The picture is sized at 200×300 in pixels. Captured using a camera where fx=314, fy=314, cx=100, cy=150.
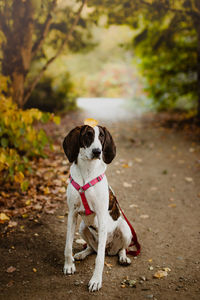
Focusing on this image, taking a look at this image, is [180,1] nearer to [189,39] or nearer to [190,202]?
[189,39]

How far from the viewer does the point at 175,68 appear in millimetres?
11773

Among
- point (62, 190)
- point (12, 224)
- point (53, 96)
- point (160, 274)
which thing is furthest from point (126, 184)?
point (53, 96)

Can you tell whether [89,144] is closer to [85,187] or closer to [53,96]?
[85,187]

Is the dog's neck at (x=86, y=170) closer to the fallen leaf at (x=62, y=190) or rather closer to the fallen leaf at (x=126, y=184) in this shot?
the fallen leaf at (x=62, y=190)

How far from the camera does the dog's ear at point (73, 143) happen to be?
10.3 feet

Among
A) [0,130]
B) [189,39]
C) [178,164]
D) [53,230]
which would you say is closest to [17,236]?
[53,230]

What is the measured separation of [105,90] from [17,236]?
2600cm

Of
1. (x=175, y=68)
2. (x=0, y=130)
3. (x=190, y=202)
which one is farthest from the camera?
(x=175, y=68)

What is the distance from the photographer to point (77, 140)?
314 cm

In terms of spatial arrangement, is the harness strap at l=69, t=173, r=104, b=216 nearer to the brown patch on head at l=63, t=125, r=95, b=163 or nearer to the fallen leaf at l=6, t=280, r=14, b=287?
the brown patch on head at l=63, t=125, r=95, b=163

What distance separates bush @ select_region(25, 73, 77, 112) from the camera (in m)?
13.3

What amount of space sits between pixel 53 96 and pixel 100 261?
11.8 metres

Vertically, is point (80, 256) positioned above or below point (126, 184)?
above

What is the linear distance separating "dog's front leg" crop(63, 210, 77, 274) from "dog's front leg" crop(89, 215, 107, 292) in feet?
1.03
